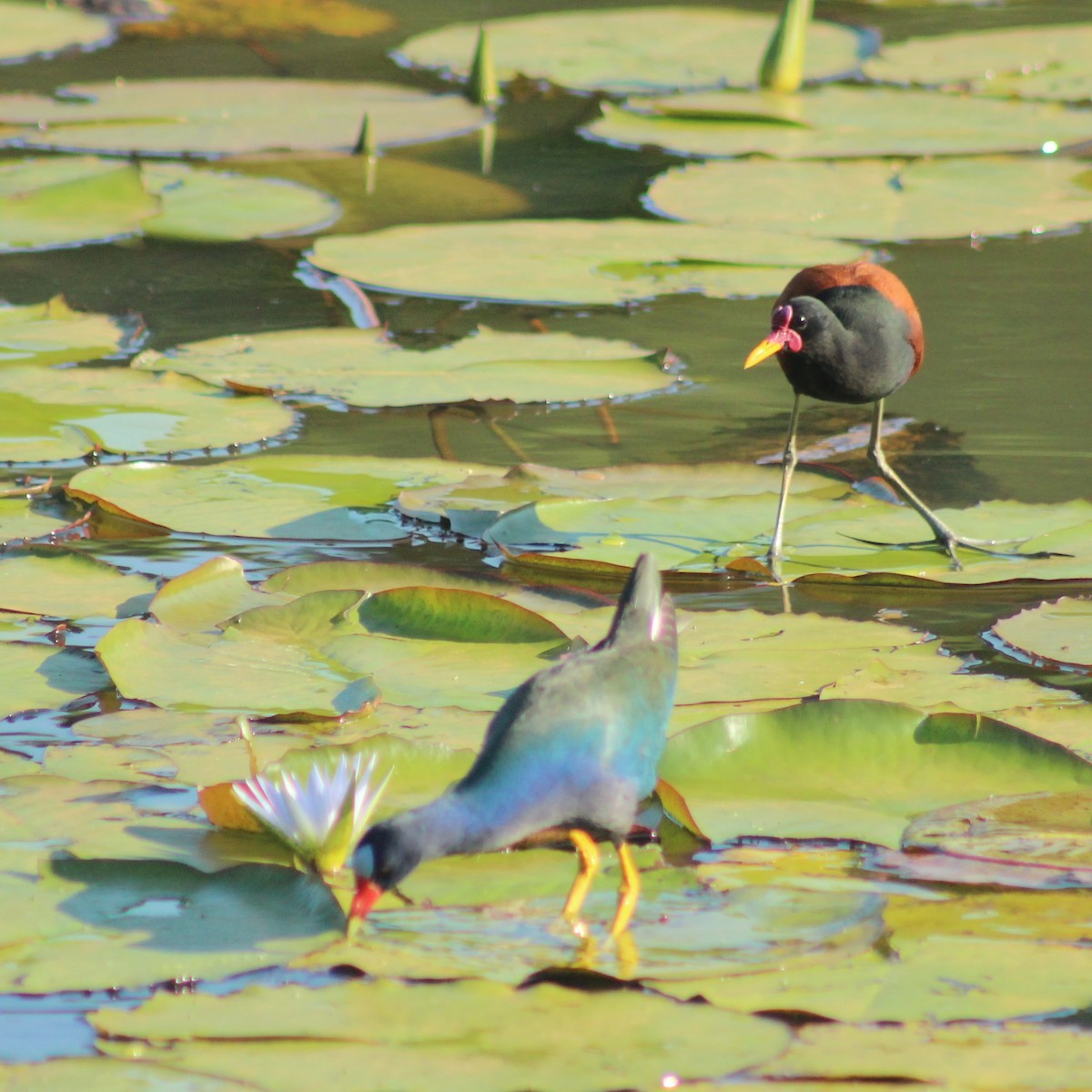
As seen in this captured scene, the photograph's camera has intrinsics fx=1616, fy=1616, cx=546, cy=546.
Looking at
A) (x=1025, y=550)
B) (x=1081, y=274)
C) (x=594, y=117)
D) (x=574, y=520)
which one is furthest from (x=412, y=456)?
(x=594, y=117)

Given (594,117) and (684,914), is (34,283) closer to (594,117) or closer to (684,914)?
(594,117)

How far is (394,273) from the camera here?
15.8 feet

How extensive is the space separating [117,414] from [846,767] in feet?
7.13

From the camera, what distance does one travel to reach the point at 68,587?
9.20 feet

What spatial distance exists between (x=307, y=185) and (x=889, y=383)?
130 inches

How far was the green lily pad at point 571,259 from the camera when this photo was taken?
468cm

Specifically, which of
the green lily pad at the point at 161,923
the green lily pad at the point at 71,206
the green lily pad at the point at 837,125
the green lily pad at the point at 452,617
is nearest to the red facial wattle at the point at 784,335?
the green lily pad at the point at 452,617

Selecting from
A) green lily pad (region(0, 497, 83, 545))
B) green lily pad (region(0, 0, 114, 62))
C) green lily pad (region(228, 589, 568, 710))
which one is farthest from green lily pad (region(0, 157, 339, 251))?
green lily pad (region(228, 589, 568, 710))

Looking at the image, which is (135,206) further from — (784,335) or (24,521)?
(784,335)

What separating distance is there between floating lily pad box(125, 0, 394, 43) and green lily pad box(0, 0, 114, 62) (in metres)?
0.26

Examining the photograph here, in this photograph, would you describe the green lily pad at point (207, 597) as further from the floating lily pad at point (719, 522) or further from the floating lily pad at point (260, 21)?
the floating lily pad at point (260, 21)

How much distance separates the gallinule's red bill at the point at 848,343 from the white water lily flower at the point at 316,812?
1.49 m

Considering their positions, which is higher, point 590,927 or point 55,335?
point 590,927

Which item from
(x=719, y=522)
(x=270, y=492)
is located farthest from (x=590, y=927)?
(x=270, y=492)
